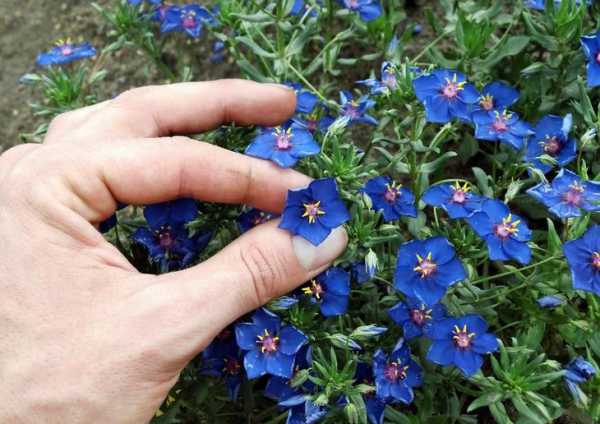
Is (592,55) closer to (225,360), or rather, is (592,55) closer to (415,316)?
(415,316)

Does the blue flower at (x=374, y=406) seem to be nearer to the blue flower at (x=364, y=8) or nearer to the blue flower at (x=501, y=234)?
the blue flower at (x=501, y=234)

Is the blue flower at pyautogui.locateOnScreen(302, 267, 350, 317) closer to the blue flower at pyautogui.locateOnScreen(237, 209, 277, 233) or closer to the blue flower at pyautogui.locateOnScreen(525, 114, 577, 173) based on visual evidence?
the blue flower at pyautogui.locateOnScreen(237, 209, 277, 233)

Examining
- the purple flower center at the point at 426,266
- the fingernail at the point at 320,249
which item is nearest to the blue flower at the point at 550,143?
the purple flower center at the point at 426,266

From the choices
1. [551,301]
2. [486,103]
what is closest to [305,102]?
[486,103]

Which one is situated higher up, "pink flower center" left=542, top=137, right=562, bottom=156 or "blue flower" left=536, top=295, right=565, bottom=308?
"pink flower center" left=542, top=137, right=562, bottom=156

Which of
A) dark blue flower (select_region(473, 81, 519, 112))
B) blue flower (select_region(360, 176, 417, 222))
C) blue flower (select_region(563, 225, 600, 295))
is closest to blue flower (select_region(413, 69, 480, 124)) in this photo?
dark blue flower (select_region(473, 81, 519, 112))

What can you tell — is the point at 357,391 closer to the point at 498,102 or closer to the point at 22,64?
the point at 498,102
